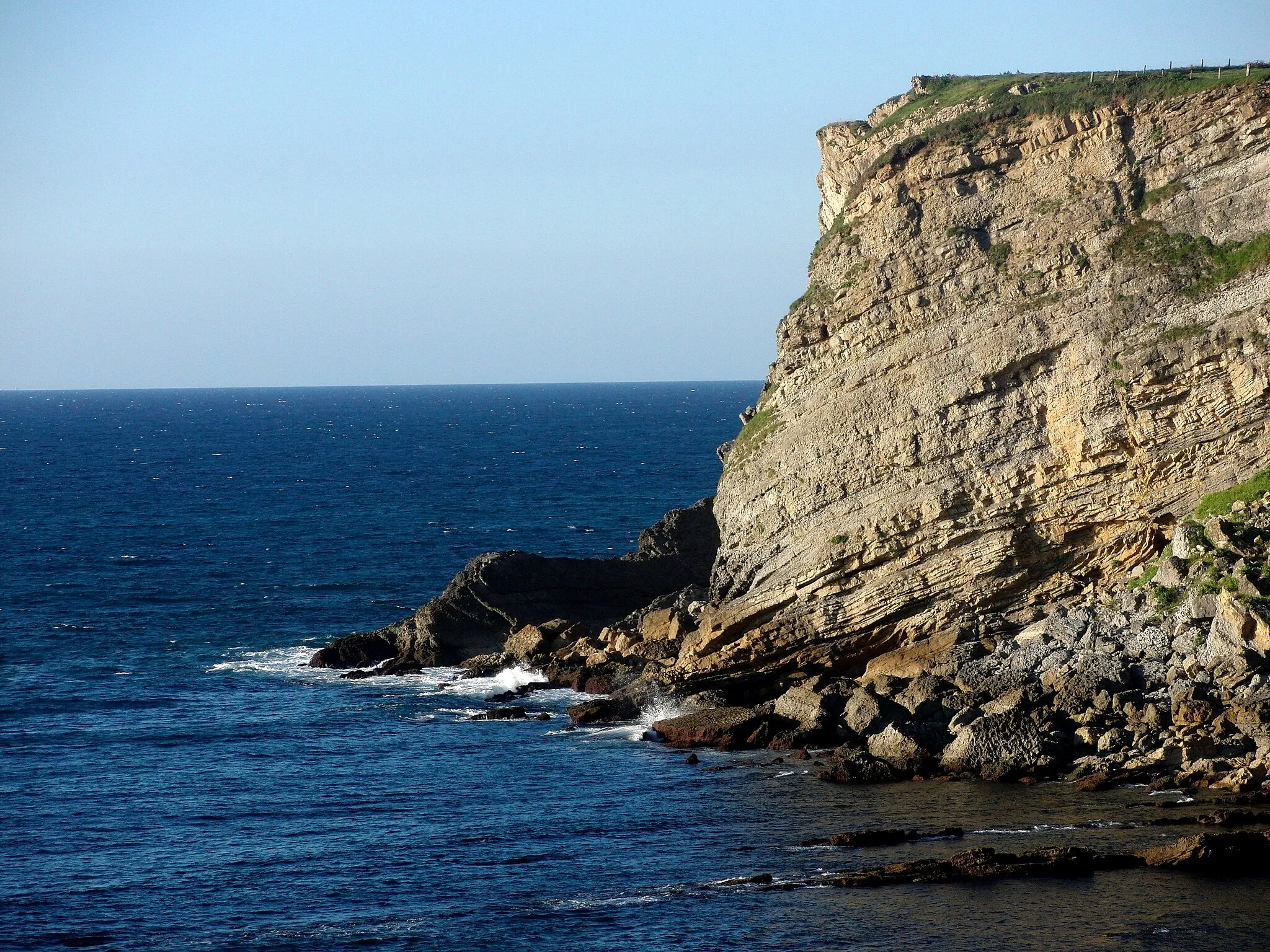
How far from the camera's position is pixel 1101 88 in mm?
46250

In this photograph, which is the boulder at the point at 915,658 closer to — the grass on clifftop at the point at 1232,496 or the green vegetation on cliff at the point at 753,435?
the grass on clifftop at the point at 1232,496

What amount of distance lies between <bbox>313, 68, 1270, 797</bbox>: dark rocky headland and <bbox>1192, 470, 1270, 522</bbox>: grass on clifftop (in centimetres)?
12

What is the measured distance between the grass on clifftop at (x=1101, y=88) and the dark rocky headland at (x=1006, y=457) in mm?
107

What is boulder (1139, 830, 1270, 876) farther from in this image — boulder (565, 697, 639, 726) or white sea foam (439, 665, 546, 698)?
white sea foam (439, 665, 546, 698)

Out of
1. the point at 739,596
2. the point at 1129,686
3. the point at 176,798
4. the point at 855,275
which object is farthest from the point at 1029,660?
the point at 176,798

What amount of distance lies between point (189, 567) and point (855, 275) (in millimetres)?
49318

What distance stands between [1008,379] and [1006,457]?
2.47 m

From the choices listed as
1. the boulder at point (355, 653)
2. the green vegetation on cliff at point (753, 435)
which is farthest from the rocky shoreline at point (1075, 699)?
the boulder at point (355, 653)

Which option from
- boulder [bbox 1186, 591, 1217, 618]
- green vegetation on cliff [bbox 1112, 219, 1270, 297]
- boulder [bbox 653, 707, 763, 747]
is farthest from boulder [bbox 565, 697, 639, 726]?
green vegetation on cliff [bbox 1112, 219, 1270, 297]

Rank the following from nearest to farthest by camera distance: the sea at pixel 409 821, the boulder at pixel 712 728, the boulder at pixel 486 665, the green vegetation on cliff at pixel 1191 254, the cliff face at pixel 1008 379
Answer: the sea at pixel 409 821 → the cliff face at pixel 1008 379 → the boulder at pixel 712 728 → the green vegetation on cliff at pixel 1191 254 → the boulder at pixel 486 665

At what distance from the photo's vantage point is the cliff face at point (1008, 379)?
A: 142 feet

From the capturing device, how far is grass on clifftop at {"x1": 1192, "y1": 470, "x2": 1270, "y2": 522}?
42188mm

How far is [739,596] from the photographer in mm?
48406

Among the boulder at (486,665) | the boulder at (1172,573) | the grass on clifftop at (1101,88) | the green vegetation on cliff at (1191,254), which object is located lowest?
the boulder at (486,665)
